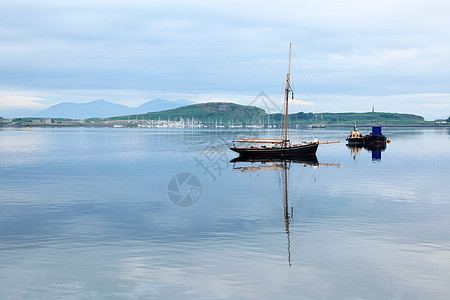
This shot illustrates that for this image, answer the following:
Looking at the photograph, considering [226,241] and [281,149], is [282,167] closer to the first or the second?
[281,149]

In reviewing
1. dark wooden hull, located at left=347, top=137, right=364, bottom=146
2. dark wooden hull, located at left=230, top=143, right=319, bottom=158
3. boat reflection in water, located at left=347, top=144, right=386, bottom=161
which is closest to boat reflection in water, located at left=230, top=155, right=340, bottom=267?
dark wooden hull, located at left=230, top=143, right=319, bottom=158

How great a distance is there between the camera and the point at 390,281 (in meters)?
21.9

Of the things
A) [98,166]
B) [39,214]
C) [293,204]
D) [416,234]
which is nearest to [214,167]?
[98,166]

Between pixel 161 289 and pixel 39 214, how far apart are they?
21.6 m

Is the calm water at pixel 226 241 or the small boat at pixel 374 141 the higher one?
the small boat at pixel 374 141

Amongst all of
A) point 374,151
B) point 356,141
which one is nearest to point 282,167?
point 374,151

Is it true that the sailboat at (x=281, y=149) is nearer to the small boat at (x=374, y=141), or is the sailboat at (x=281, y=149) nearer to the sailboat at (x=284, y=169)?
the sailboat at (x=284, y=169)

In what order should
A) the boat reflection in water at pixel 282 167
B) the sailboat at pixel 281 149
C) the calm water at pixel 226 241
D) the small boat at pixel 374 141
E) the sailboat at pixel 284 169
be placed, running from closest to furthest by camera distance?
1. the calm water at pixel 226 241
2. the sailboat at pixel 284 169
3. the boat reflection in water at pixel 282 167
4. the sailboat at pixel 281 149
5. the small boat at pixel 374 141

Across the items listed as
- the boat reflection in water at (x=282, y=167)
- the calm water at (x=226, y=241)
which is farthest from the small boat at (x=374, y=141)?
the calm water at (x=226, y=241)

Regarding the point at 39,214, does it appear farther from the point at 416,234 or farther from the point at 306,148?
the point at 306,148

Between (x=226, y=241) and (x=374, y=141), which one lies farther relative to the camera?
(x=374, y=141)

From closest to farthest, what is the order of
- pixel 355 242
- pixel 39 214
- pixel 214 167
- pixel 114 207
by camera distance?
pixel 355 242 < pixel 39 214 < pixel 114 207 < pixel 214 167

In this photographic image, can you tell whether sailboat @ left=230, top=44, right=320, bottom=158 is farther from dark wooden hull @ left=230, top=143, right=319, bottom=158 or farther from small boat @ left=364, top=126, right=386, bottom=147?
small boat @ left=364, top=126, right=386, bottom=147

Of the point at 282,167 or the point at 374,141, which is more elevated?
the point at 374,141
